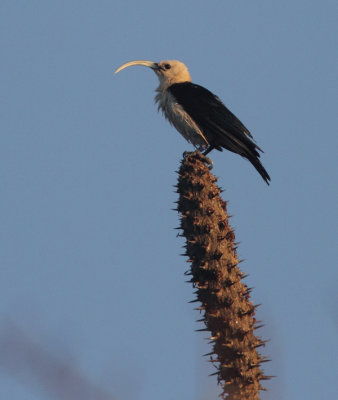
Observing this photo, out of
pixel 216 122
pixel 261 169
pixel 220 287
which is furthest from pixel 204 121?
pixel 220 287

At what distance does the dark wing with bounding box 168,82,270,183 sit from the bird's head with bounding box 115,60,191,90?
32.4 inches

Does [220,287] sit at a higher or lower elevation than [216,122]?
lower

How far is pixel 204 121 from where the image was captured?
916 cm

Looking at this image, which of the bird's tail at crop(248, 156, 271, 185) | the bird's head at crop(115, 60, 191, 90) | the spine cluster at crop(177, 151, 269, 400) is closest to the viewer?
the spine cluster at crop(177, 151, 269, 400)

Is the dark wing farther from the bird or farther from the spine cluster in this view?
the spine cluster

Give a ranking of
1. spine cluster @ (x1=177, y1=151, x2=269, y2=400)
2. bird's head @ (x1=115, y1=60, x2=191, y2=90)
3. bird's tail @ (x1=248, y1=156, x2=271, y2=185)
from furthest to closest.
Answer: bird's head @ (x1=115, y1=60, x2=191, y2=90) < bird's tail @ (x1=248, y1=156, x2=271, y2=185) < spine cluster @ (x1=177, y1=151, x2=269, y2=400)

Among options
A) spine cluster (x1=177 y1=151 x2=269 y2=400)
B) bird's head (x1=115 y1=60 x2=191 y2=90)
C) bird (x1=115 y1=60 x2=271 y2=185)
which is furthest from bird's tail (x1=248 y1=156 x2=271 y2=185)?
spine cluster (x1=177 y1=151 x2=269 y2=400)

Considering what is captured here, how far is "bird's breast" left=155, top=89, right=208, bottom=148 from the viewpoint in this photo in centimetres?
931

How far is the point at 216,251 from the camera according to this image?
432 cm

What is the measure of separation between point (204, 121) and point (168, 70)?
2.04 meters

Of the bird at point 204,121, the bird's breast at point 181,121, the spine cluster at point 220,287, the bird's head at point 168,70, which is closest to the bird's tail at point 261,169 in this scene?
the bird at point 204,121

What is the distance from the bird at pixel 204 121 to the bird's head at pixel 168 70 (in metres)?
0.38

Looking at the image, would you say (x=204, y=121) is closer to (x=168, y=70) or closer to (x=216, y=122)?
(x=216, y=122)

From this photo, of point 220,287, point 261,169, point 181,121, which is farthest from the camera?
point 181,121
